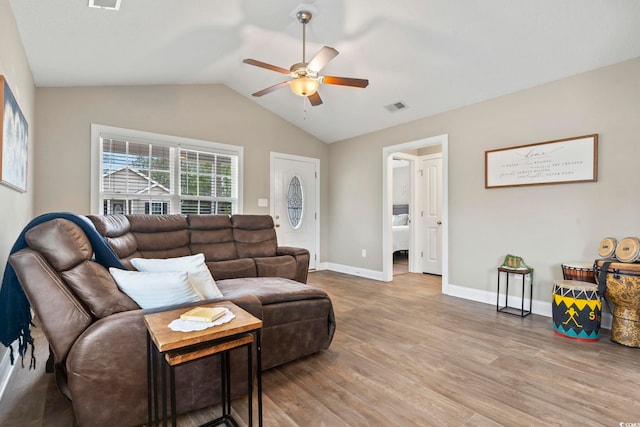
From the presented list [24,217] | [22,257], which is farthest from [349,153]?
[22,257]

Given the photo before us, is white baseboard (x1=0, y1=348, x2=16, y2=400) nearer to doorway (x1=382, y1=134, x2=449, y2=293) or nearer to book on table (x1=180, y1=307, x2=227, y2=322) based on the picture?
book on table (x1=180, y1=307, x2=227, y2=322)

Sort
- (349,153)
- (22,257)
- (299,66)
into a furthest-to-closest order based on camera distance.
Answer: (349,153), (299,66), (22,257)

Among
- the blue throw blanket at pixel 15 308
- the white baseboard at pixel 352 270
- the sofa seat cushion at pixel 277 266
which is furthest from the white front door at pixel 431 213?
the blue throw blanket at pixel 15 308

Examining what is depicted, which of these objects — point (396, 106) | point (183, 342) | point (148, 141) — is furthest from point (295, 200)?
point (183, 342)

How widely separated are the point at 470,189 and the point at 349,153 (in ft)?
7.44

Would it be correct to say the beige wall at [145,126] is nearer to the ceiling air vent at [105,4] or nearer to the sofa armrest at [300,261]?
the sofa armrest at [300,261]

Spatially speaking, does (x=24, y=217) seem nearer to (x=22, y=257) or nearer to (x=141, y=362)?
(x=22, y=257)

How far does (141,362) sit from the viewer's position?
1534 mm

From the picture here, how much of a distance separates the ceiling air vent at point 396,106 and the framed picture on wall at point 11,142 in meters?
3.82

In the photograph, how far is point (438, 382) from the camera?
2002 millimetres

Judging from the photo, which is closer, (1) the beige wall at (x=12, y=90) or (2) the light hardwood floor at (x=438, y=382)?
(2) the light hardwood floor at (x=438, y=382)

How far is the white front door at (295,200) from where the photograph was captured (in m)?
5.32

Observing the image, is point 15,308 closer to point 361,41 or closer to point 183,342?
point 183,342

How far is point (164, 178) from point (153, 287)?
299 centimetres
